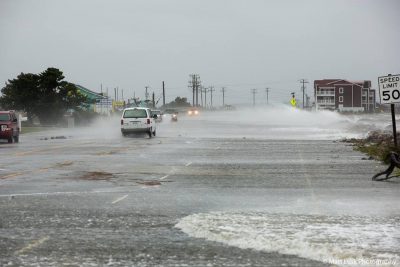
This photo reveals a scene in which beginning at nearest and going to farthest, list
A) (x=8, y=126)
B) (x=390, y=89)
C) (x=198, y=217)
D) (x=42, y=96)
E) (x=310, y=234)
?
(x=310, y=234)
(x=198, y=217)
(x=390, y=89)
(x=8, y=126)
(x=42, y=96)

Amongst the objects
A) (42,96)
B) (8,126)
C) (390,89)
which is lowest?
(8,126)

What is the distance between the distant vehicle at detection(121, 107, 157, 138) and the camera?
107 ft

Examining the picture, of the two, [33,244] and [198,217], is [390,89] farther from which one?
[33,244]

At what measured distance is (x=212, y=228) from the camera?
6.79m

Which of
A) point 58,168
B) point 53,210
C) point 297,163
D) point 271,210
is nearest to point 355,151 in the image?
point 297,163

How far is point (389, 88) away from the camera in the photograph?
1455cm

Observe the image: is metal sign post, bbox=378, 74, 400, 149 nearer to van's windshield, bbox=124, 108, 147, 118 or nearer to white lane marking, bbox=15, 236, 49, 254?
white lane marking, bbox=15, 236, 49, 254

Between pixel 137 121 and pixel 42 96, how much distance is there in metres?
30.9

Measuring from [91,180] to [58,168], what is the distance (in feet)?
10.5

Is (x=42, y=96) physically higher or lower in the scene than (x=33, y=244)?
higher

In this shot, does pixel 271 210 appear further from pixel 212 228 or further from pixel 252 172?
pixel 252 172

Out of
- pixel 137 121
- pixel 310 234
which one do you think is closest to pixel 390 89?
pixel 310 234

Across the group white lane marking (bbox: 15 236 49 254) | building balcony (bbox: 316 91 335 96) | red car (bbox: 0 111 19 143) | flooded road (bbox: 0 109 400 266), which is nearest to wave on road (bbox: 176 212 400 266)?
flooded road (bbox: 0 109 400 266)

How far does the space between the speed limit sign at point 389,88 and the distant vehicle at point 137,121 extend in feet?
64.9
